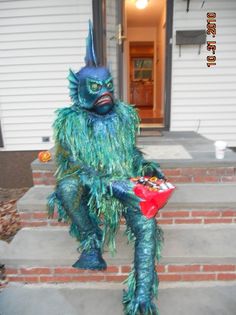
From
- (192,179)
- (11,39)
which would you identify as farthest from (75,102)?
(11,39)

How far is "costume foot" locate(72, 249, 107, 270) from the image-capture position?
1.68 m

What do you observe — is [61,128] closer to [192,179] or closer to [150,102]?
[192,179]

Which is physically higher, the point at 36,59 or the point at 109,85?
the point at 36,59

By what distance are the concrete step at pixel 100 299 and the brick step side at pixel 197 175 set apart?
861 mm

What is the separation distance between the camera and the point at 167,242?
75.3 inches

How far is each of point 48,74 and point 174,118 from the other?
5.69 feet

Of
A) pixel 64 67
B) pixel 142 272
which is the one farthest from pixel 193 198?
pixel 64 67

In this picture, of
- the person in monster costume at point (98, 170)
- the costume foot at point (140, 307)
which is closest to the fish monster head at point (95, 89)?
the person in monster costume at point (98, 170)

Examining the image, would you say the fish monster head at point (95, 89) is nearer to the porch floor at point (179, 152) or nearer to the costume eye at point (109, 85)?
the costume eye at point (109, 85)

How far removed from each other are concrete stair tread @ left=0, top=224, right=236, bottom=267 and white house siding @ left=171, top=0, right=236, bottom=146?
1997 mm

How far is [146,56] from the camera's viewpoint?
31.6 ft

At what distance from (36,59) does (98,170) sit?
8.55 ft

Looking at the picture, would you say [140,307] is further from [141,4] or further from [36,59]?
[141,4]
